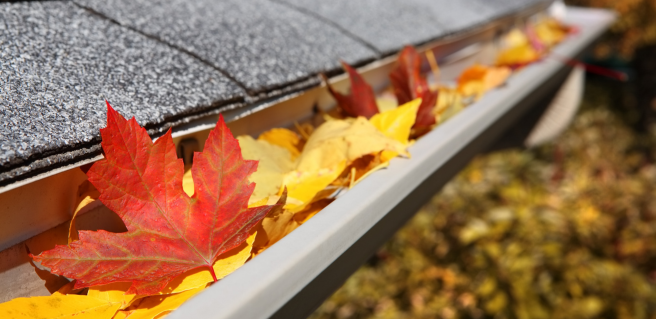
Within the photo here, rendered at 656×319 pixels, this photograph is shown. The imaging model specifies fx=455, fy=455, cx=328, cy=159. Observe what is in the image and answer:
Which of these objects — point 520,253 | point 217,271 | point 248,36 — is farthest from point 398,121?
point 520,253

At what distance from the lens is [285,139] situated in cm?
91

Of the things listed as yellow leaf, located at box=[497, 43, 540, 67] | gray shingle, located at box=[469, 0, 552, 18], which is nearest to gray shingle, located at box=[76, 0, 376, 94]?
yellow leaf, located at box=[497, 43, 540, 67]

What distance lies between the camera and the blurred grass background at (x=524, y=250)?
239 centimetres

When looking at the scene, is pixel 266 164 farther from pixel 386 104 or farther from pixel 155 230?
pixel 386 104

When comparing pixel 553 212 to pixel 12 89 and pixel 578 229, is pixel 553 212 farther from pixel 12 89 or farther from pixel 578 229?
pixel 12 89

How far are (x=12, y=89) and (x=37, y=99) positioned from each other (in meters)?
0.03

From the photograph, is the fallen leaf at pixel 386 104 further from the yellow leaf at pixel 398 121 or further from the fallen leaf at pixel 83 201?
the fallen leaf at pixel 83 201

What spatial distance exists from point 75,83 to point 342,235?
1.40 feet

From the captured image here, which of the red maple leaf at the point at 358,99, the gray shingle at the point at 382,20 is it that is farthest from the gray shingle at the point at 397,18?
the red maple leaf at the point at 358,99

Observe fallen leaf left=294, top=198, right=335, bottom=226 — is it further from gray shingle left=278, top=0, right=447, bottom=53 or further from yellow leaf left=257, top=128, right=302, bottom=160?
gray shingle left=278, top=0, right=447, bottom=53

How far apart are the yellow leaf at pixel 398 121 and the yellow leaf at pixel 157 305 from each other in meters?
0.48

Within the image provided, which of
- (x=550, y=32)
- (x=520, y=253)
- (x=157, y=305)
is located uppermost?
(x=157, y=305)

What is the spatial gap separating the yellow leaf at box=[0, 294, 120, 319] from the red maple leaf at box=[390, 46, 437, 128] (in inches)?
27.0

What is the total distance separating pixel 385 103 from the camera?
3.65 feet
